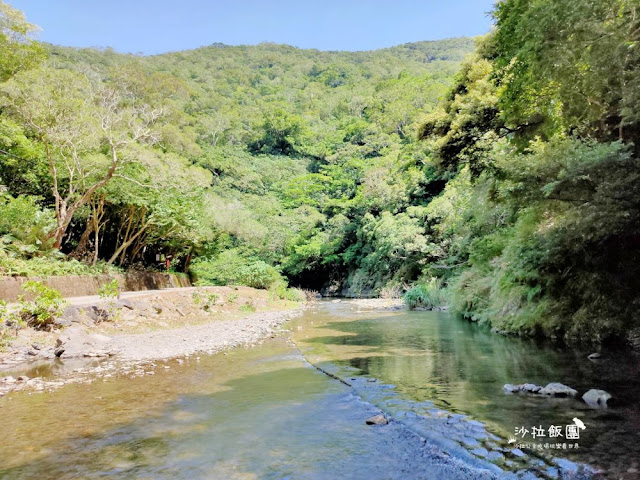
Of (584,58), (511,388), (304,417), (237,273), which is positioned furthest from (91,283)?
(584,58)

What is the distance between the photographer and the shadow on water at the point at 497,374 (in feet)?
11.4

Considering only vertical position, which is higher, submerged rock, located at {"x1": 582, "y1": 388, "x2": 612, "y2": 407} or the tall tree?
the tall tree

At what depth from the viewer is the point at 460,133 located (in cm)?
1205

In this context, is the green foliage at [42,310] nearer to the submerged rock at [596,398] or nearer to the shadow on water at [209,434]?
the shadow on water at [209,434]

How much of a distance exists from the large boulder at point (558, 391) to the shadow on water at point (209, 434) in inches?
75.5

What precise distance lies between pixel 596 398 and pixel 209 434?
3883 mm

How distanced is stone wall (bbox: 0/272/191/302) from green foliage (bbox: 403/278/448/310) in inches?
500

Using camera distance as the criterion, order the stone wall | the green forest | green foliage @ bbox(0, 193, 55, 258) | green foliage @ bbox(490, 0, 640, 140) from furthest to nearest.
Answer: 1. green foliage @ bbox(0, 193, 55, 258)
2. the stone wall
3. the green forest
4. green foliage @ bbox(490, 0, 640, 140)

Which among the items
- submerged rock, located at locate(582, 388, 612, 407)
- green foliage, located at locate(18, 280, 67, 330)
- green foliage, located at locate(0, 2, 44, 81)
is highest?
green foliage, located at locate(0, 2, 44, 81)

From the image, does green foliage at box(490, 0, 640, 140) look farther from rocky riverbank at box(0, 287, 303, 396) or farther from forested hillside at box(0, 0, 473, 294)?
rocky riverbank at box(0, 287, 303, 396)

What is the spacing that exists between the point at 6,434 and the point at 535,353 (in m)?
7.52

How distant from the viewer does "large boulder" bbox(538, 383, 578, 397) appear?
4523mm

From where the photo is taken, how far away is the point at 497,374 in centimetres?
577

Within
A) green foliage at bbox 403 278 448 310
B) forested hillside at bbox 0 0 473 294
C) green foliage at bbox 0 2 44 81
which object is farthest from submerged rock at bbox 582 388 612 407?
green foliage at bbox 0 2 44 81
